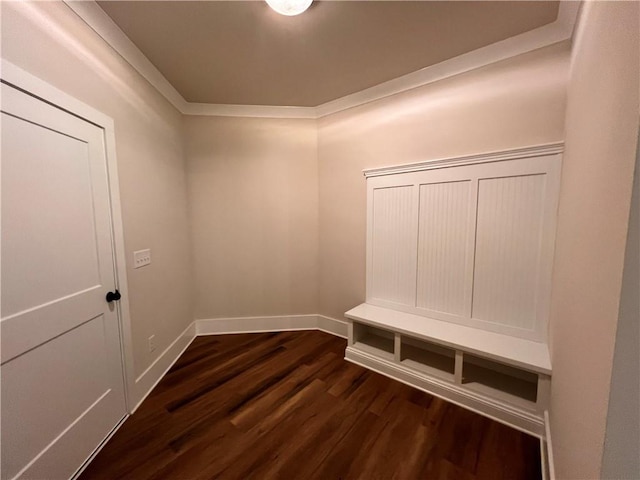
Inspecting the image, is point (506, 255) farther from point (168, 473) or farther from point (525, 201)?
point (168, 473)

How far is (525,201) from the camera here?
176cm

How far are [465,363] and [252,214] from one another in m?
2.53

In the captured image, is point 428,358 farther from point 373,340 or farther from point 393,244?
point 393,244

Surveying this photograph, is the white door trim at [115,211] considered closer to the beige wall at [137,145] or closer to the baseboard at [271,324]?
the beige wall at [137,145]

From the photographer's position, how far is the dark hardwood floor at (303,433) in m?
1.36

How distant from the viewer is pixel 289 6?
4.70ft

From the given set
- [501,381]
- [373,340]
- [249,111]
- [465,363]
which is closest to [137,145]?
[249,111]

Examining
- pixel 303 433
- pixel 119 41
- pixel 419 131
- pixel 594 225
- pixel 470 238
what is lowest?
pixel 303 433

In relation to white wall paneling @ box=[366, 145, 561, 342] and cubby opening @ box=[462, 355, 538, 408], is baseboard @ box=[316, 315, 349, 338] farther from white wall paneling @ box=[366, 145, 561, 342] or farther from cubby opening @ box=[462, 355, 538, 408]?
cubby opening @ box=[462, 355, 538, 408]

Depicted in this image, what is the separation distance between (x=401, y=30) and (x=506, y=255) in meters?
1.74

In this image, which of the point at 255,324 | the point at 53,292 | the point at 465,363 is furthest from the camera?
the point at 255,324

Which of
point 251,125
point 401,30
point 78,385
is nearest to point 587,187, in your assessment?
point 401,30

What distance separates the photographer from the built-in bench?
159cm

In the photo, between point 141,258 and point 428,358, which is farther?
point 428,358
